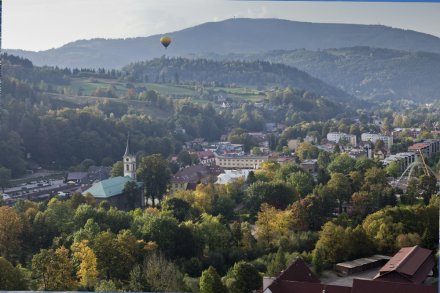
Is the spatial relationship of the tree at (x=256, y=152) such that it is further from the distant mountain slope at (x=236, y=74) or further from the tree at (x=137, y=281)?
the distant mountain slope at (x=236, y=74)

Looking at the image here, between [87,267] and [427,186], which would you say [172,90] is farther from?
[87,267]

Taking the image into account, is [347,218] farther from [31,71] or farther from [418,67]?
[418,67]

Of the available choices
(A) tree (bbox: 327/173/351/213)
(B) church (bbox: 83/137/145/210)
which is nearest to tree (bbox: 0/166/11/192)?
(B) church (bbox: 83/137/145/210)

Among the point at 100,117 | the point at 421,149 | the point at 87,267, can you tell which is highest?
the point at 100,117

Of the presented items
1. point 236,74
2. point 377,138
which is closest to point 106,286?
point 377,138

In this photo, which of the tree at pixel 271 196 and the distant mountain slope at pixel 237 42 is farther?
the distant mountain slope at pixel 237 42

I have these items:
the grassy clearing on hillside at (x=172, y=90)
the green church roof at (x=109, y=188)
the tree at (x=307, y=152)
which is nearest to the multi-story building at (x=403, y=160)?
the tree at (x=307, y=152)
